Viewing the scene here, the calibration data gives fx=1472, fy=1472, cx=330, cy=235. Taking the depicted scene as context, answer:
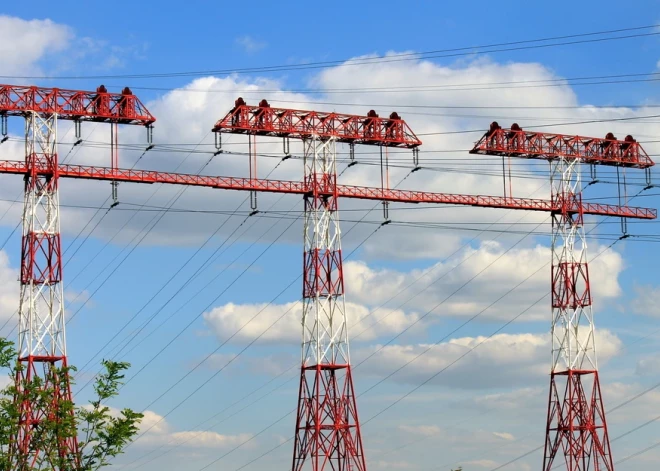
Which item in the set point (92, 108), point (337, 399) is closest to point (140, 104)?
point (92, 108)

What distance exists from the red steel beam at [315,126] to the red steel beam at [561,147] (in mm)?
8803

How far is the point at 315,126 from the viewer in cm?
10206

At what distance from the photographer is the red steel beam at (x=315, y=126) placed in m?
100

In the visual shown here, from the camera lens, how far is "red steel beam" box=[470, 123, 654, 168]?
11062 centimetres

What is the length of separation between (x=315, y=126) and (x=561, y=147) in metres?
21.9

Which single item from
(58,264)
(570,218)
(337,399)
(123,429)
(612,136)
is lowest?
(123,429)

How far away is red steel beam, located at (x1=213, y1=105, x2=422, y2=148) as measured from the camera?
3952 inches

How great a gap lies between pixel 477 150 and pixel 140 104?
88.3 ft

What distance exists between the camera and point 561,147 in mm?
113312

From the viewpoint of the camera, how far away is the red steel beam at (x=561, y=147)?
111 metres

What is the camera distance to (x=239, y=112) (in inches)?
3949

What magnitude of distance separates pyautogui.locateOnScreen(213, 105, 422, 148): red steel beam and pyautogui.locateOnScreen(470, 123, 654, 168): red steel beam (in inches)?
347

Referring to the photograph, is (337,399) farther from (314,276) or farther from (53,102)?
(53,102)

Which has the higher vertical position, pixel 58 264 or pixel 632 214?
pixel 632 214
